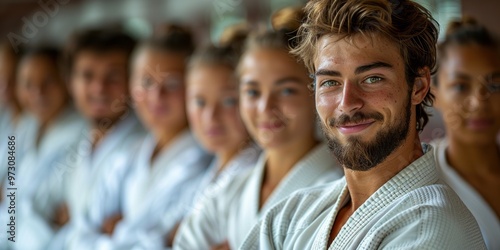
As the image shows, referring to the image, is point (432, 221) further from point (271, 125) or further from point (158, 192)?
point (158, 192)

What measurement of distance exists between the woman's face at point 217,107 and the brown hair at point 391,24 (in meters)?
0.97

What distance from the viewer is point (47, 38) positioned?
179 inches

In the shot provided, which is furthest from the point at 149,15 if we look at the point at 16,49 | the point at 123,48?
the point at 123,48

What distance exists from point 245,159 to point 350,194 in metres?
0.95

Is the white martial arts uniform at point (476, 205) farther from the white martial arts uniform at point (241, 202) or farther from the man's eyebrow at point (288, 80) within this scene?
the man's eyebrow at point (288, 80)

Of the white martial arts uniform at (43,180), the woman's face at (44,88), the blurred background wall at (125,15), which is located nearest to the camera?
the white martial arts uniform at (43,180)

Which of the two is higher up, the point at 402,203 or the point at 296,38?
the point at 296,38

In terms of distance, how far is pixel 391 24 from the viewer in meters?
1.24

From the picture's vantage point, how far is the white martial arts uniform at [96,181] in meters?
2.78

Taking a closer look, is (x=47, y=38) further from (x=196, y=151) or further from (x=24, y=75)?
(x=196, y=151)

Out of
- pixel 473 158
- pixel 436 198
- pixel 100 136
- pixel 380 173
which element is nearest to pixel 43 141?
pixel 100 136

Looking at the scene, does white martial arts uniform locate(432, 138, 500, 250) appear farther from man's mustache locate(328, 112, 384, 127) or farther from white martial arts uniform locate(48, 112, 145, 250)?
white martial arts uniform locate(48, 112, 145, 250)

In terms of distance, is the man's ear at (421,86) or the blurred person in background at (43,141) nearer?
the man's ear at (421,86)

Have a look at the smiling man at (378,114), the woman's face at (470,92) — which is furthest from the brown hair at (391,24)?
the woman's face at (470,92)
